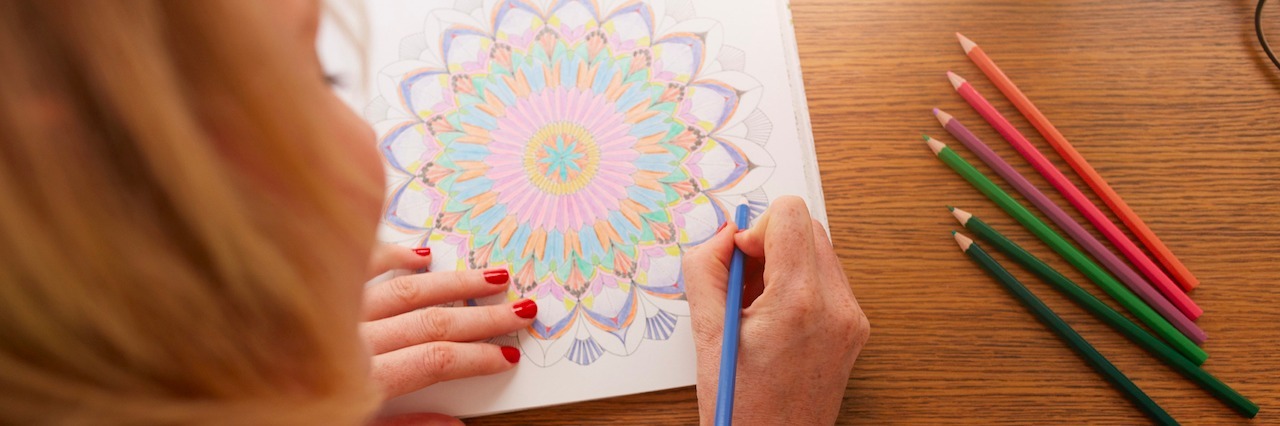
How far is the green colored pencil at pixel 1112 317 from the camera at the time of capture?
0.64 metres

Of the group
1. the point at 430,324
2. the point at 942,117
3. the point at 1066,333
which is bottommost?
the point at 1066,333

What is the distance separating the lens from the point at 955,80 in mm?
739

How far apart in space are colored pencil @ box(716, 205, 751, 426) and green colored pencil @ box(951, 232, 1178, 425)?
23cm

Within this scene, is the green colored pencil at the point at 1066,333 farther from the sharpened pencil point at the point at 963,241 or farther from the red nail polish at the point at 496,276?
the red nail polish at the point at 496,276

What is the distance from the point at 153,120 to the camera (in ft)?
0.78

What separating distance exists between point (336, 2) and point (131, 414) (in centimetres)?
21

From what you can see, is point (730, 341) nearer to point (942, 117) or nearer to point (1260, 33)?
point (942, 117)

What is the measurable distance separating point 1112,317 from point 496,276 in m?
0.56

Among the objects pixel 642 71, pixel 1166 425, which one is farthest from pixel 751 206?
pixel 1166 425

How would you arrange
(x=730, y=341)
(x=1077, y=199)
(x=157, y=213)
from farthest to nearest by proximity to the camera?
(x=1077, y=199) < (x=730, y=341) < (x=157, y=213)

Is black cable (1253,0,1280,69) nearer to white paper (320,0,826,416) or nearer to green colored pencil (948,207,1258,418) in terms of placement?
green colored pencil (948,207,1258,418)

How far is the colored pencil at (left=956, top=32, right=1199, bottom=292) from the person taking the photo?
0.68m

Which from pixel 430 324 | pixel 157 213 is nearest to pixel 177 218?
pixel 157 213

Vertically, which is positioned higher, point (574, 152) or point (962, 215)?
point (574, 152)
